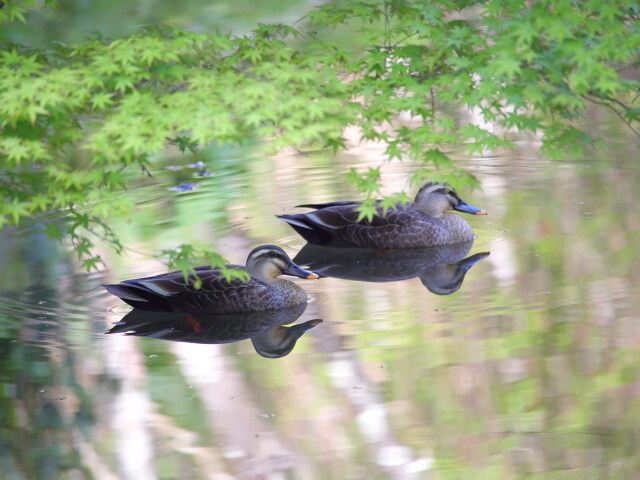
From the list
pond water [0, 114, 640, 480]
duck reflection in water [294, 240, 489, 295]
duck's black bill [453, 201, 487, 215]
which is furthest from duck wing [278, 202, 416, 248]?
duck's black bill [453, 201, 487, 215]

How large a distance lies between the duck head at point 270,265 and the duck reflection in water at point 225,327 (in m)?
0.29

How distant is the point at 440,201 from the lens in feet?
31.7

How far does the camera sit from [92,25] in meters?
18.6

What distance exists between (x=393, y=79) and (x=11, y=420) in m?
3.30

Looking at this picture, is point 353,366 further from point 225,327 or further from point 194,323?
point 194,323

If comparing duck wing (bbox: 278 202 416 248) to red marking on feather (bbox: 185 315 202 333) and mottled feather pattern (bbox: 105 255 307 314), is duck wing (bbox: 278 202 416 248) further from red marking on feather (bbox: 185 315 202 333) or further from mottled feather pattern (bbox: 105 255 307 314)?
red marking on feather (bbox: 185 315 202 333)

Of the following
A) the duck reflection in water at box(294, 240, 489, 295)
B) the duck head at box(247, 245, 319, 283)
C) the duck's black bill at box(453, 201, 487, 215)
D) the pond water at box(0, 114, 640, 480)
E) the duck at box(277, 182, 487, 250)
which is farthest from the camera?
the duck's black bill at box(453, 201, 487, 215)

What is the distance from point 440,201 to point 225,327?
11.0ft

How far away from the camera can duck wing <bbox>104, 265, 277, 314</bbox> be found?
285 inches

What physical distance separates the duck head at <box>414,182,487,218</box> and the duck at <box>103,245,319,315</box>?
2448mm

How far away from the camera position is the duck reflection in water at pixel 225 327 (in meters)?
6.90

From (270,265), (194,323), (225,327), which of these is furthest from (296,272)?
(194,323)

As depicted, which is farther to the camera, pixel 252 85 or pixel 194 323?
pixel 194 323

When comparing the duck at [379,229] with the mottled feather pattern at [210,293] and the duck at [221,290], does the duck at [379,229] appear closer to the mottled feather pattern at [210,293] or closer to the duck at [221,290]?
the duck at [221,290]
